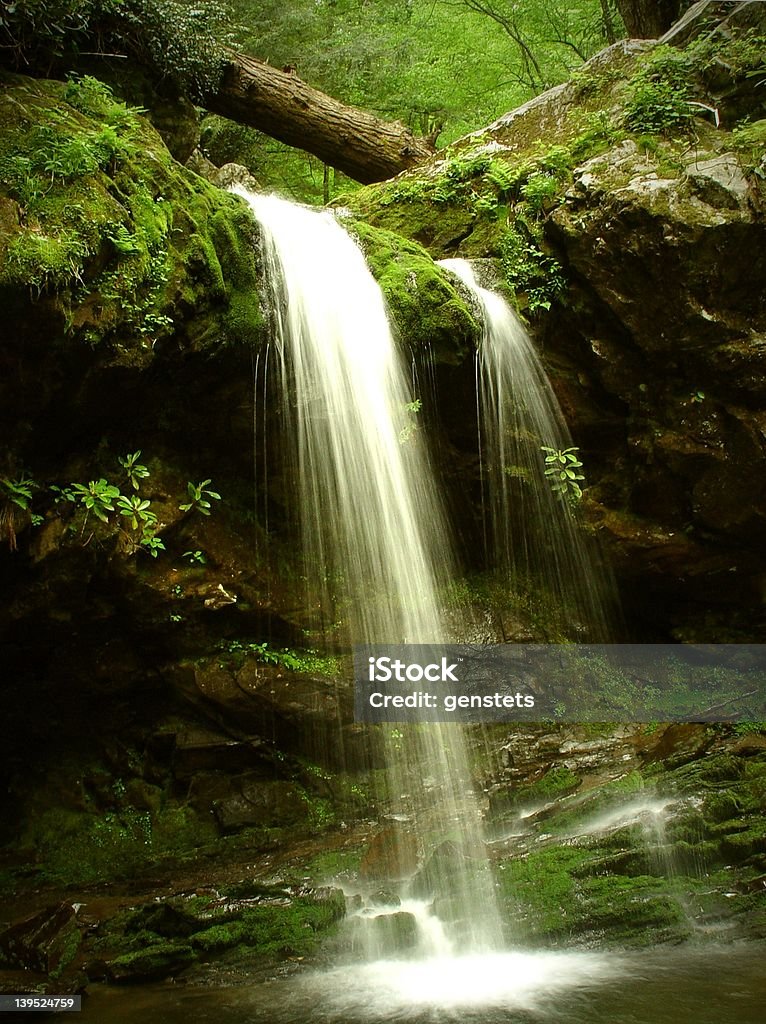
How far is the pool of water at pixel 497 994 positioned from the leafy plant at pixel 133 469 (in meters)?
3.39

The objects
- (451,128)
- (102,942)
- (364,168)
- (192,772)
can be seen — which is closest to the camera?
(102,942)

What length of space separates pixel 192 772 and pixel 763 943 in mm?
4171

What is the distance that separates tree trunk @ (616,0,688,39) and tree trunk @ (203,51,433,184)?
335cm

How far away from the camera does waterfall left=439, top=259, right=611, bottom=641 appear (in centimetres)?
668

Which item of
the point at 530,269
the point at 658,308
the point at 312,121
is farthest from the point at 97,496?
the point at 312,121

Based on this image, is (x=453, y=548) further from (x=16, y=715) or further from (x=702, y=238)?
(x=16, y=715)

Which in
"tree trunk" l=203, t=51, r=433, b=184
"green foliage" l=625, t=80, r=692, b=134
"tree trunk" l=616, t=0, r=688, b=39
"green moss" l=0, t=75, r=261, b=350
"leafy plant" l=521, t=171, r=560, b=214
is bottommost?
"green moss" l=0, t=75, r=261, b=350

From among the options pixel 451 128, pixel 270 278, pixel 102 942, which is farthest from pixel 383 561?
pixel 451 128

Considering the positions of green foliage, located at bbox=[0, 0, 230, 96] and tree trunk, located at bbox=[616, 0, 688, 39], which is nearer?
green foliage, located at bbox=[0, 0, 230, 96]

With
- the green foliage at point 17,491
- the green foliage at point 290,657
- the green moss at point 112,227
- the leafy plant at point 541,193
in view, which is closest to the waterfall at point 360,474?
the green foliage at point 290,657

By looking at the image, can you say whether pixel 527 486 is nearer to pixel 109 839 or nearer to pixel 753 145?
pixel 753 145

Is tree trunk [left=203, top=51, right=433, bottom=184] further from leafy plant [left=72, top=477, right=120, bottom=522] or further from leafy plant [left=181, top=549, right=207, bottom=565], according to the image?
leafy plant [left=181, top=549, right=207, bottom=565]

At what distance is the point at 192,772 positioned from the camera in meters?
5.59

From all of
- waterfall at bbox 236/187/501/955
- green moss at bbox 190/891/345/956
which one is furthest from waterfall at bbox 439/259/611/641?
green moss at bbox 190/891/345/956
